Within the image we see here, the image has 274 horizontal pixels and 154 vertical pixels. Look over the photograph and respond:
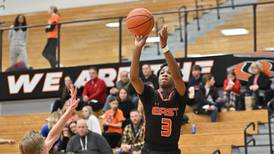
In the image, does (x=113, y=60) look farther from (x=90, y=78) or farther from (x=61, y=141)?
(x=61, y=141)

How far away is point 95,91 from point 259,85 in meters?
3.54

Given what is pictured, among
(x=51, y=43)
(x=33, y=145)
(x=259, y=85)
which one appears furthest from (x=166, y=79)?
(x=51, y=43)

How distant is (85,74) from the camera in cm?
1573

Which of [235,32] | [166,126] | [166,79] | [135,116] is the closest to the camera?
[166,126]

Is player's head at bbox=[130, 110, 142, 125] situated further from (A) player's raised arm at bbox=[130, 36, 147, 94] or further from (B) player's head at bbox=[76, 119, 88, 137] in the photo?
(A) player's raised arm at bbox=[130, 36, 147, 94]

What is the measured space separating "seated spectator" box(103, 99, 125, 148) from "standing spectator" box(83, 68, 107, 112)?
67.7 inches

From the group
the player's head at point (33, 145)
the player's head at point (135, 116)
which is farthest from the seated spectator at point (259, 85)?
the player's head at point (33, 145)

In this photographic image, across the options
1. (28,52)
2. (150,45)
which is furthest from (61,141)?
(28,52)

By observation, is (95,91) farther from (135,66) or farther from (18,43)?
(135,66)

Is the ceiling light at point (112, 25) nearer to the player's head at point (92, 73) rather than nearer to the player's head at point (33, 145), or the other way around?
the player's head at point (92, 73)

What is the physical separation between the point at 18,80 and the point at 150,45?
10.7ft

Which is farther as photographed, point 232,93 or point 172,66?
point 232,93

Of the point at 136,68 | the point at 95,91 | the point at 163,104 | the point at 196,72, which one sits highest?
the point at 136,68

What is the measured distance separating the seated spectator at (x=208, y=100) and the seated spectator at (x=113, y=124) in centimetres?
142
